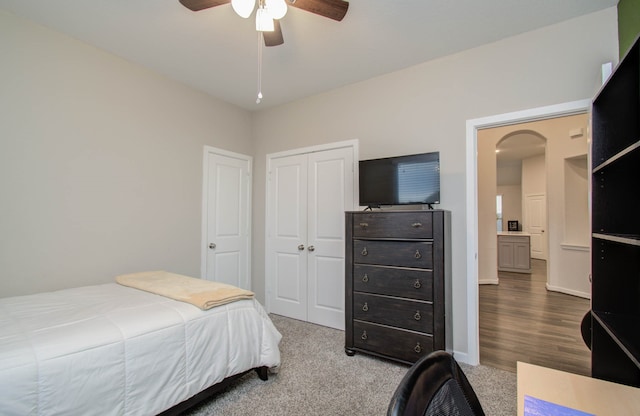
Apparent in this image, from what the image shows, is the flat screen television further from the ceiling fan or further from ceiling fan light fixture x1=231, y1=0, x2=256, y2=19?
ceiling fan light fixture x1=231, y1=0, x2=256, y2=19

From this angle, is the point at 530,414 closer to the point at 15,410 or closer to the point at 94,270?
the point at 15,410

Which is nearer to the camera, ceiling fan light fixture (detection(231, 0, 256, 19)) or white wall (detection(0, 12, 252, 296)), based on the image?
ceiling fan light fixture (detection(231, 0, 256, 19))

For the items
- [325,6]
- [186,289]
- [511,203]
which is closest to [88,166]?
[186,289]

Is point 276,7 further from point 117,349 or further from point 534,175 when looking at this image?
point 534,175

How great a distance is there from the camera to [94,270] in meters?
Result: 2.66

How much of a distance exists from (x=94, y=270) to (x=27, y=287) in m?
0.44

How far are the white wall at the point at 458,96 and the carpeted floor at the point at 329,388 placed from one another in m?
0.53

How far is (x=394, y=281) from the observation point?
255 cm

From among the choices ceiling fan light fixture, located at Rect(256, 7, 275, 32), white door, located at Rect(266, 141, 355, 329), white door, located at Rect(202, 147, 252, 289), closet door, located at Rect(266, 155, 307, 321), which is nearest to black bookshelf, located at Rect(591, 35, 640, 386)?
ceiling fan light fixture, located at Rect(256, 7, 275, 32)

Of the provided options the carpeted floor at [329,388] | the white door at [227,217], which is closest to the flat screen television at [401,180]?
the carpeted floor at [329,388]

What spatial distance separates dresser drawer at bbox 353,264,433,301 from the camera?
7.95 ft

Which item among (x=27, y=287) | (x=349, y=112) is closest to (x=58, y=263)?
(x=27, y=287)

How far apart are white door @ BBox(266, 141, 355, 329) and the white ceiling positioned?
1.03m

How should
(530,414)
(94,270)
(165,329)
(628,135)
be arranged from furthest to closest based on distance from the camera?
(94,270)
(165,329)
(628,135)
(530,414)
